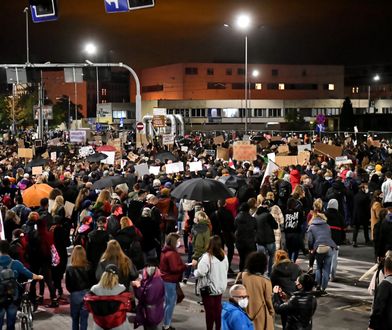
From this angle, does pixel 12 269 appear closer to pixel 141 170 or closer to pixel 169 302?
pixel 169 302

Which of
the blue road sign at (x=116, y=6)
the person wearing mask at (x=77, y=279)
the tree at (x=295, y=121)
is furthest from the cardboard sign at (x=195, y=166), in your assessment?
the tree at (x=295, y=121)

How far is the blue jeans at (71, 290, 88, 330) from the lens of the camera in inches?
382

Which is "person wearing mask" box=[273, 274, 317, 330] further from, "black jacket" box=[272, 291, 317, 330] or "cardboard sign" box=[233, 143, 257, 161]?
"cardboard sign" box=[233, 143, 257, 161]

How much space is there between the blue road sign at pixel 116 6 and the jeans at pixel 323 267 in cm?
870

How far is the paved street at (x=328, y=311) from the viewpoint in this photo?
35.3 ft

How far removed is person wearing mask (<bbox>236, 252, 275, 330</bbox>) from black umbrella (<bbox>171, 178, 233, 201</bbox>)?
527 cm

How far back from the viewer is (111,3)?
1852 centimetres

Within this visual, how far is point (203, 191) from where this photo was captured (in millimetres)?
13555

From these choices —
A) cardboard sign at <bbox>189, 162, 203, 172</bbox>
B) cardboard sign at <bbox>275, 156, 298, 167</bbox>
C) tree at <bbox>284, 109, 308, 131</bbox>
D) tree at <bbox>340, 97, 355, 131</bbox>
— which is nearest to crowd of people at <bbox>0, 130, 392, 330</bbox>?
cardboard sign at <bbox>189, 162, 203, 172</bbox>

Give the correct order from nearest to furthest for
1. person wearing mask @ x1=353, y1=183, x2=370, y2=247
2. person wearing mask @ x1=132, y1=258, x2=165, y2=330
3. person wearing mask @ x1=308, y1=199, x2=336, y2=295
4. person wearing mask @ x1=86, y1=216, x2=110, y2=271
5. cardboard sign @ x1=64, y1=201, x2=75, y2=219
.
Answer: person wearing mask @ x1=132, y1=258, x2=165, y2=330 < person wearing mask @ x1=86, y1=216, x2=110, y2=271 < person wearing mask @ x1=308, y1=199, x2=336, y2=295 < cardboard sign @ x1=64, y1=201, x2=75, y2=219 < person wearing mask @ x1=353, y1=183, x2=370, y2=247

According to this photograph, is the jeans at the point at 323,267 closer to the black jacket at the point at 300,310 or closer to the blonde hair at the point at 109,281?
the black jacket at the point at 300,310

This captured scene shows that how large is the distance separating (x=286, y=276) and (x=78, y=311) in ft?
9.96

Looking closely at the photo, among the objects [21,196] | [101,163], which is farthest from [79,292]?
[101,163]

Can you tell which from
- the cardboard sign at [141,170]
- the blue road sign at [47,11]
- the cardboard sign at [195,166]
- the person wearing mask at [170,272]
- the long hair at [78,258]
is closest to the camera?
the long hair at [78,258]
